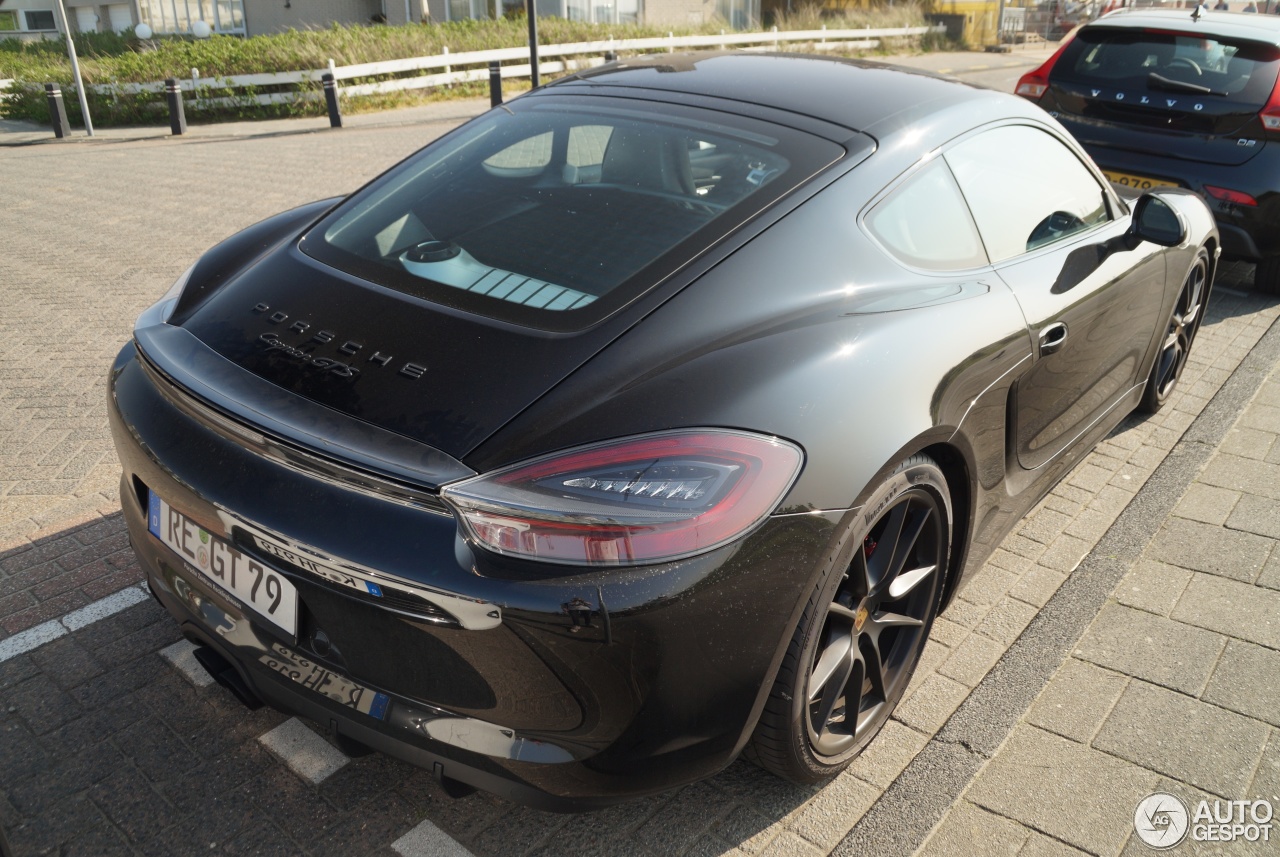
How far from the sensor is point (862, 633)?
2494 millimetres

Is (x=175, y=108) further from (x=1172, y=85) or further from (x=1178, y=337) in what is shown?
(x=1178, y=337)

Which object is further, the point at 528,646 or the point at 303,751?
the point at 303,751

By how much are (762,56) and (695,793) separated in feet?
7.72

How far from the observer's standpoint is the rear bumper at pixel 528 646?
185cm

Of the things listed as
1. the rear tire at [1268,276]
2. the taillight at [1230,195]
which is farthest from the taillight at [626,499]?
the rear tire at [1268,276]

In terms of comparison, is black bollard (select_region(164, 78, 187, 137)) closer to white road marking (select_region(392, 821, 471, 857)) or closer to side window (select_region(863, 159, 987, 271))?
side window (select_region(863, 159, 987, 271))

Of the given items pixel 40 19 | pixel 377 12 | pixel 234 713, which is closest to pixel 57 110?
pixel 234 713

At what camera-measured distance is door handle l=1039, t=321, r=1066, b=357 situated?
2930 mm

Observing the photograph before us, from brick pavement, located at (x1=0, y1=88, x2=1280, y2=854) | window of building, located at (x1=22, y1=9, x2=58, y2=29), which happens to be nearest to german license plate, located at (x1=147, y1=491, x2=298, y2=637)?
brick pavement, located at (x1=0, y1=88, x2=1280, y2=854)

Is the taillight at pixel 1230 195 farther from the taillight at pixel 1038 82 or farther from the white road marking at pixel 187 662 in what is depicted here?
the white road marking at pixel 187 662

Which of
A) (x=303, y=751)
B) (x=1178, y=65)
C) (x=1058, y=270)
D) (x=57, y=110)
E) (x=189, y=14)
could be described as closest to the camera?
(x=303, y=751)

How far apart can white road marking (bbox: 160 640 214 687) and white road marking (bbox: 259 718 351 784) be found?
0.31 meters

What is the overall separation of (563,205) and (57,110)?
51.2ft

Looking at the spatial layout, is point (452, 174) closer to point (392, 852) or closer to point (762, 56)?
point (762, 56)
